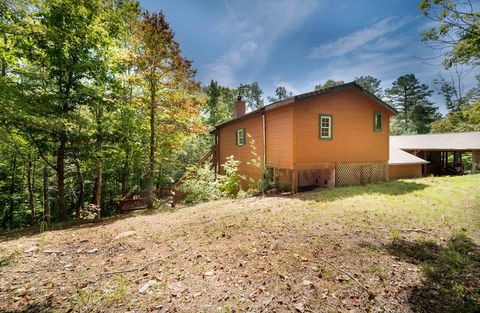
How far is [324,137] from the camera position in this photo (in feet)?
35.0

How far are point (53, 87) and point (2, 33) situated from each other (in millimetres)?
2624

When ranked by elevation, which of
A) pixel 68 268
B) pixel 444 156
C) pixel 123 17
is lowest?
Result: pixel 68 268

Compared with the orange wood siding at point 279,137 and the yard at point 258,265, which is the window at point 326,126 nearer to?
the orange wood siding at point 279,137

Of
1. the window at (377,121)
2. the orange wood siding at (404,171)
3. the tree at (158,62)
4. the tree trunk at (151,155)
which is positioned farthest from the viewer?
the orange wood siding at (404,171)

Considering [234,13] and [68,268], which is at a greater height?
[234,13]

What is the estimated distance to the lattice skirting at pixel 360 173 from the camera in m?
11.3

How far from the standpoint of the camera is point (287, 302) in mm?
2703

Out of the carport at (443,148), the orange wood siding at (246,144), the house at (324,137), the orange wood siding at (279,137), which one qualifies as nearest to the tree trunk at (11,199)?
the orange wood siding at (246,144)

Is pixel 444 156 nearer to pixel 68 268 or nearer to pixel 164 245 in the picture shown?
pixel 164 245

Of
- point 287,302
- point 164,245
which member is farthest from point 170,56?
point 287,302

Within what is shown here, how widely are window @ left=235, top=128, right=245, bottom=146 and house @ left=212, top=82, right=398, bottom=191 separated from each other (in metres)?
0.65

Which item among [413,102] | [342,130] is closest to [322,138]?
[342,130]

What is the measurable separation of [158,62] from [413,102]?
169ft

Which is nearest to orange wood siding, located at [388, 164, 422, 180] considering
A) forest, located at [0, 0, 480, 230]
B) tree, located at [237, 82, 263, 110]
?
forest, located at [0, 0, 480, 230]
